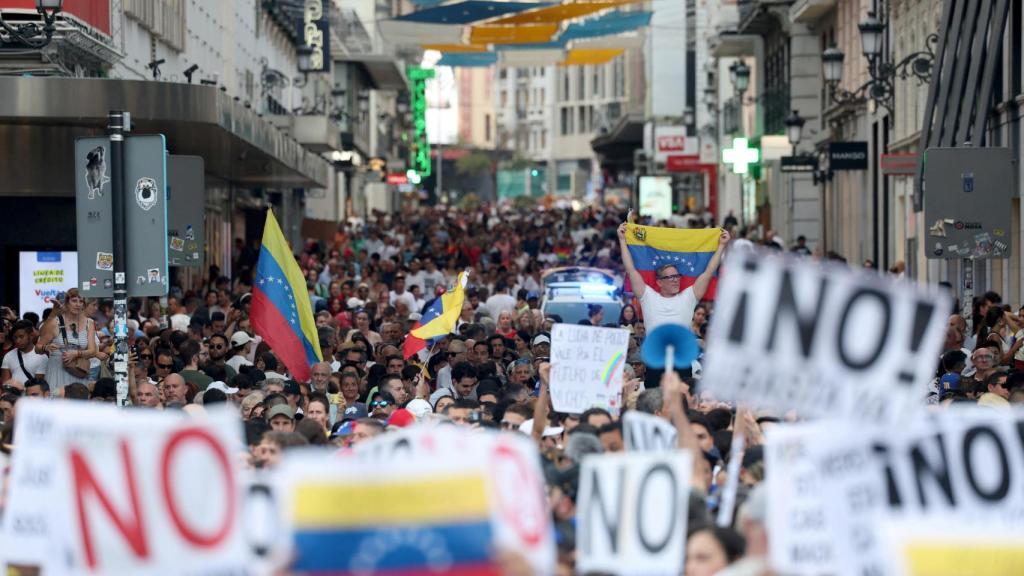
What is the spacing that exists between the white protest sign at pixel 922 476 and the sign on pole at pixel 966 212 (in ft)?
43.7

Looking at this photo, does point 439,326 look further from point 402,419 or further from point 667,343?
point 667,343

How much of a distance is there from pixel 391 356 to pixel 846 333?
11.3 meters

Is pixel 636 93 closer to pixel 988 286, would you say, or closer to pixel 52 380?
pixel 988 286

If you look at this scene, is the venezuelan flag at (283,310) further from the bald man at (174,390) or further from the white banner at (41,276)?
the white banner at (41,276)

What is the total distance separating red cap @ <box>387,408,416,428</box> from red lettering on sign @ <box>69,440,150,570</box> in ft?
19.6

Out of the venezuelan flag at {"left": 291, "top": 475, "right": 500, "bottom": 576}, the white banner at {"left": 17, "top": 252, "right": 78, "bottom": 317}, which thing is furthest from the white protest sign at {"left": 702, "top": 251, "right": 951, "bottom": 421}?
the white banner at {"left": 17, "top": 252, "right": 78, "bottom": 317}

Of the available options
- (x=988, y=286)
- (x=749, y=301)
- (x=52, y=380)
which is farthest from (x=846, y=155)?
(x=749, y=301)

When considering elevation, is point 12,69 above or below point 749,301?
above

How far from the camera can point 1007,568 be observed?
6422 millimetres

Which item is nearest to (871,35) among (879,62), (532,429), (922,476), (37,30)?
(879,62)

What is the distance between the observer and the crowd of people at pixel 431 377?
397 inches

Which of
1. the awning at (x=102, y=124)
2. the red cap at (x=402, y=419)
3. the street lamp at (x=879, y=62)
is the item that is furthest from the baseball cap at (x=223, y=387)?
the street lamp at (x=879, y=62)

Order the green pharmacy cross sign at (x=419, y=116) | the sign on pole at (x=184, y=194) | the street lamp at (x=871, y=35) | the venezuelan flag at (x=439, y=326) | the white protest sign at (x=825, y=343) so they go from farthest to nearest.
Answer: the green pharmacy cross sign at (x=419, y=116) → the street lamp at (x=871, y=35) → the venezuelan flag at (x=439, y=326) → the sign on pole at (x=184, y=194) → the white protest sign at (x=825, y=343)

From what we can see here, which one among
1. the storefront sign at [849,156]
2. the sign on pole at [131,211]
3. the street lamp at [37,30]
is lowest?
the sign on pole at [131,211]
